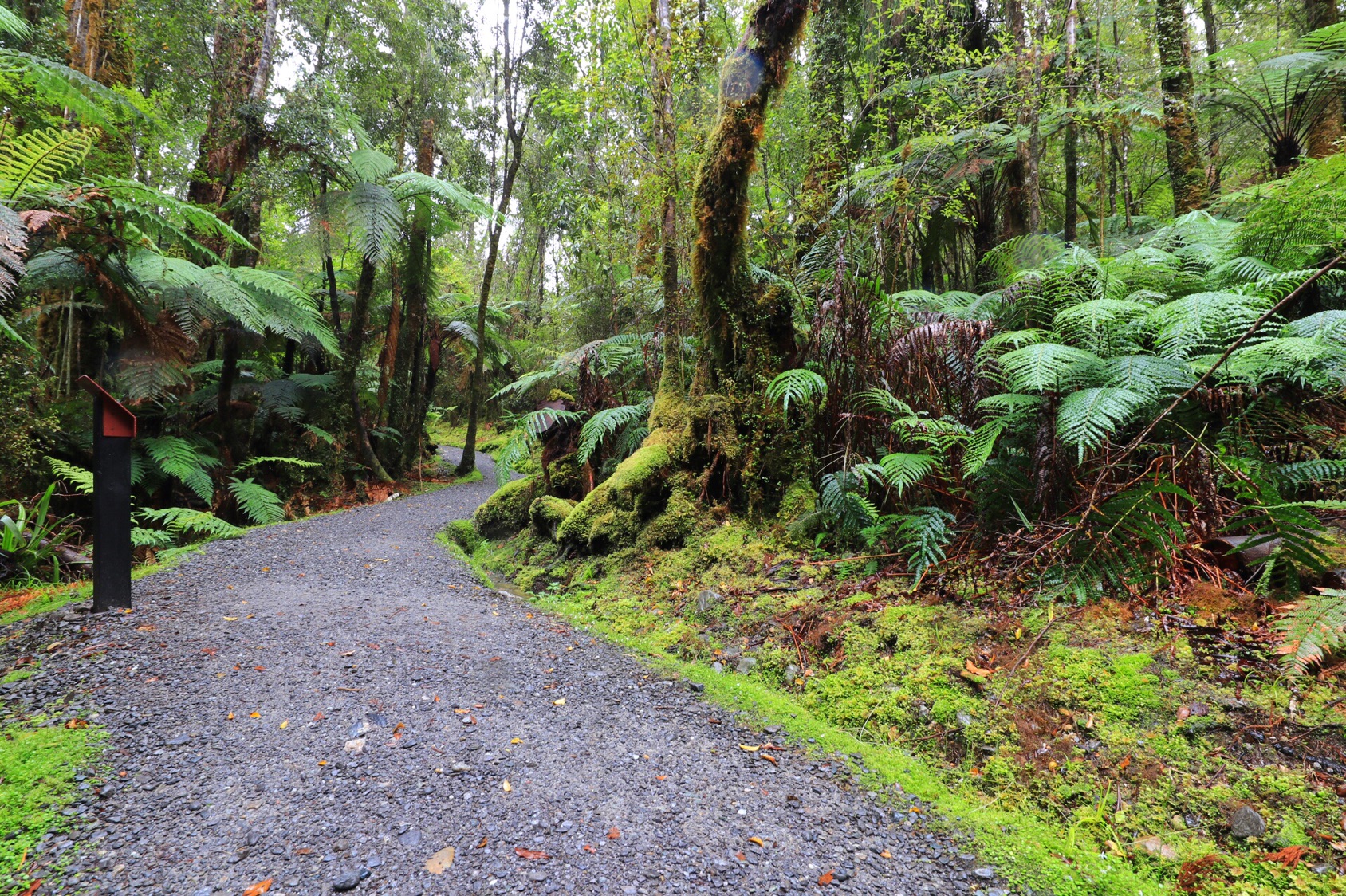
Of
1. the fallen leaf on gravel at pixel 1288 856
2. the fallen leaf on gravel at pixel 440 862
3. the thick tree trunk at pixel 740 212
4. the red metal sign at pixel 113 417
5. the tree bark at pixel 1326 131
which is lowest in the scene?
the fallen leaf on gravel at pixel 440 862

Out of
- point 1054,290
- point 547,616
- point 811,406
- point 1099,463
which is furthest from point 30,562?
point 1054,290

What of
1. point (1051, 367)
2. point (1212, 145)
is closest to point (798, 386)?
point (1051, 367)

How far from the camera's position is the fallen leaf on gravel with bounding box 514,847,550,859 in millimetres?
1602

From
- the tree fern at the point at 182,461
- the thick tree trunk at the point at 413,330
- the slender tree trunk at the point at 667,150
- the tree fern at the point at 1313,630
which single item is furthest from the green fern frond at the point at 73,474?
the tree fern at the point at 1313,630

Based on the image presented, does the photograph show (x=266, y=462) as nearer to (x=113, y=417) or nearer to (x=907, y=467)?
(x=113, y=417)

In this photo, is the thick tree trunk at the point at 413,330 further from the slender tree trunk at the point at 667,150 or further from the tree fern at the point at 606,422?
the tree fern at the point at 606,422

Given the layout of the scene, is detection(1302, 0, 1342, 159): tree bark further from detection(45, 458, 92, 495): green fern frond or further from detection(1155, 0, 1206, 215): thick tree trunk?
detection(45, 458, 92, 495): green fern frond

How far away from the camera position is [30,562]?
13.5 ft

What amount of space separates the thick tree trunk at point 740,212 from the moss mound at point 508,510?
2.75m

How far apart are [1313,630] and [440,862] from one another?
2600mm

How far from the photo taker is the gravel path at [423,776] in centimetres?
154

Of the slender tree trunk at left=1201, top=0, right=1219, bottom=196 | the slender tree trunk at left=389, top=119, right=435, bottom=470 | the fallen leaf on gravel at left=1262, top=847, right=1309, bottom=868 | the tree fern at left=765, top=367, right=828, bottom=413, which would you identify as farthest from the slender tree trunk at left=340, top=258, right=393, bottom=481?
the slender tree trunk at left=1201, top=0, right=1219, bottom=196

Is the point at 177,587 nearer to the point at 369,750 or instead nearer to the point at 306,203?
the point at 369,750

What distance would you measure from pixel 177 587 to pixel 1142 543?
546 centimetres
